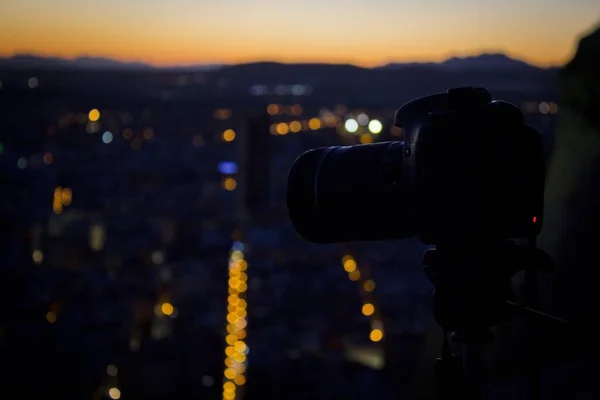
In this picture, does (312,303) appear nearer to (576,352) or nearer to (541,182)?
(576,352)

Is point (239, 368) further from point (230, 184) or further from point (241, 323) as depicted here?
point (230, 184)

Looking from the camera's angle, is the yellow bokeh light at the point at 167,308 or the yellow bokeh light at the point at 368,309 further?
the yellow bokeh light at the point at 167,308

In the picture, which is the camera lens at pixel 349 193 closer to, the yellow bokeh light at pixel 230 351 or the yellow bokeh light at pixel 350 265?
the yellow bokeh light at pixel 230 351

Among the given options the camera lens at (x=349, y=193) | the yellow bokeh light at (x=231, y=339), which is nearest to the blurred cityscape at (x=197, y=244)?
the yellow bokeh light at (x=231, y=339)

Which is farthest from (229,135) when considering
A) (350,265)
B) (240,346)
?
(240,346)

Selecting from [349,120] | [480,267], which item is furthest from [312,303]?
[480,267]

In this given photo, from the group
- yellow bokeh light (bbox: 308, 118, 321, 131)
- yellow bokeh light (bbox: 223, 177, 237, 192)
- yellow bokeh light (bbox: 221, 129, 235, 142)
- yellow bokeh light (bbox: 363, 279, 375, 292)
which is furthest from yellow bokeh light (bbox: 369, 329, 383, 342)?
yellow bokeh light (bbox: 221, 129, 235, 142)
